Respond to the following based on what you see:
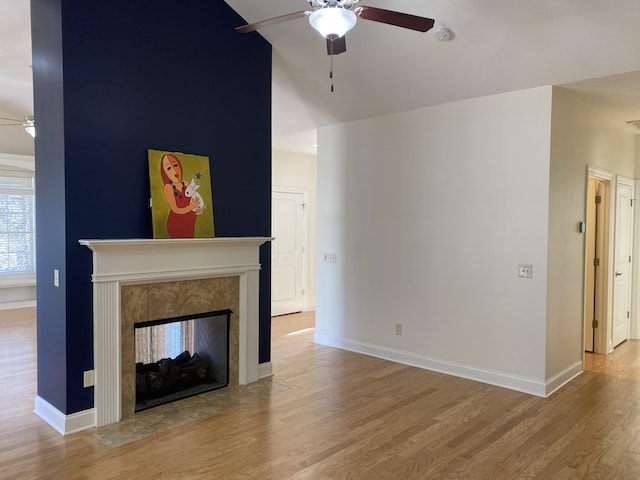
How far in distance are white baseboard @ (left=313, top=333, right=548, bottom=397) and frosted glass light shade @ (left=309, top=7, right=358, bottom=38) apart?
10.9 feet

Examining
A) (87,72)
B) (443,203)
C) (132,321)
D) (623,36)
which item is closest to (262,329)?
(132,321)

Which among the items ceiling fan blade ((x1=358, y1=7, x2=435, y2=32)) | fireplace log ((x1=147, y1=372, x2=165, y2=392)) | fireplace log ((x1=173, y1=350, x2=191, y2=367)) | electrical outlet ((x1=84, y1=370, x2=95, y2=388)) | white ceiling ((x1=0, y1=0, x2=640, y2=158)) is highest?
white ceiling ((x1=0, y1=0, x2=640, y2=158))

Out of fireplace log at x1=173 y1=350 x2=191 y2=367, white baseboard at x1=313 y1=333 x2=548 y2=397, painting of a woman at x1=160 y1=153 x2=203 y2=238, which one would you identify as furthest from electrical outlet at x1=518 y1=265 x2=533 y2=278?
fireplace log at x1=173 y1=350 x2=191 y2=367

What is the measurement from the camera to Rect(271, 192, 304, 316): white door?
7414mm

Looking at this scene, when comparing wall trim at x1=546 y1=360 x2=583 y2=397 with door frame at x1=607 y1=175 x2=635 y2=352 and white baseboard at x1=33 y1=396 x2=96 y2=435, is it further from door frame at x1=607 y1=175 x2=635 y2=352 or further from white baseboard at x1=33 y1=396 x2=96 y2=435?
white baseboard at x1=33 y1=396 x2=96 y2=435

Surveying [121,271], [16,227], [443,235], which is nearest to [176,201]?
[121,271]

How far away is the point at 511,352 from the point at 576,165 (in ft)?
6.03

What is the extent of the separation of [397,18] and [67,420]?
10.7 feet

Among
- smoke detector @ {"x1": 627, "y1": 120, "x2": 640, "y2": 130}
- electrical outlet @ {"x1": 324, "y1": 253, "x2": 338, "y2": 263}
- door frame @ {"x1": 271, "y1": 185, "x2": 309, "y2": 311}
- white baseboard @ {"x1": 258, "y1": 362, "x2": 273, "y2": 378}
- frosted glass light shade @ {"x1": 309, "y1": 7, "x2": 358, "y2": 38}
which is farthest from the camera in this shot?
door frame @ {"x1": 271, "y1": 185, "x2": 309, "y2": 311}

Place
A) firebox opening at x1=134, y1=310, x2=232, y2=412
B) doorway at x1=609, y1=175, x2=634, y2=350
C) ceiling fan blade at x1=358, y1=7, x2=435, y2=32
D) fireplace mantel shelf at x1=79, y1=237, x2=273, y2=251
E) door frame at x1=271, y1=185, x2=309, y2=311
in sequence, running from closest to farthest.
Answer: ceiling fan blade at x1=358, y1=7, x2=435, y2=32
fireplace mantel shelf at x1=79, y1=237, x2=273, y2=251
firebox opening at x1=134, y1=310, x2=232, y2=412
doorway at x1=609, y1=175, x2=634, y2=350
door frame at x1=271, y1=185, x2=309, y2=311

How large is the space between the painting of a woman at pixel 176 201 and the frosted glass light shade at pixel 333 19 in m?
1.85

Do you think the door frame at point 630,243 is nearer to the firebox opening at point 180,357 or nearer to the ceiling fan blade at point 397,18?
the ceiling fan blade at point 397,18

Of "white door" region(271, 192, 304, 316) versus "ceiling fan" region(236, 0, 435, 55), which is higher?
"ceiling fan" region(236, 0, 435, 55)

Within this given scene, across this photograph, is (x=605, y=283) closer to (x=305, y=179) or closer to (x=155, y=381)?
(x=305, y=179)
